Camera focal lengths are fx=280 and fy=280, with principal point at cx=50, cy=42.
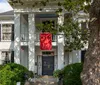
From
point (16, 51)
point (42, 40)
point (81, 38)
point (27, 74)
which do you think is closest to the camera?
point (27, 74)

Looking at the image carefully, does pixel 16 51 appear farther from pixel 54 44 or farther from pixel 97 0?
pixel 97 0

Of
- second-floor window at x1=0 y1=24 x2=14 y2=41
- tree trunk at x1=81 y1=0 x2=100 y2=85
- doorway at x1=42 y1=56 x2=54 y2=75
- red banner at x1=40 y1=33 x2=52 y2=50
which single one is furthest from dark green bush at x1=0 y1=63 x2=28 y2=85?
second-floor window at x1=0 y1=24 x2=14 y2=41

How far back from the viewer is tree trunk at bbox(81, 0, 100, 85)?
316 inches

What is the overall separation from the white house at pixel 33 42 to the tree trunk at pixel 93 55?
1488cm

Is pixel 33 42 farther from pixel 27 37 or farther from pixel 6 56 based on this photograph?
pixel 6 56

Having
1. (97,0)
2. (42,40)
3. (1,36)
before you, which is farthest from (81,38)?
(97,0)

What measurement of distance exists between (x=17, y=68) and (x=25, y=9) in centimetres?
1132

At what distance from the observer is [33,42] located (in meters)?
25.7

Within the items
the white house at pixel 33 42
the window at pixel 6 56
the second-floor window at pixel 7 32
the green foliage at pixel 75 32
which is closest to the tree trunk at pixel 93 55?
the green foliage at pixel 75 32

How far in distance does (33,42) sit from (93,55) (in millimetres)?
17625

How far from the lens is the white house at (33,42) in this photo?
998 inches

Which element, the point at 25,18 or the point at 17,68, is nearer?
the point at 17,68

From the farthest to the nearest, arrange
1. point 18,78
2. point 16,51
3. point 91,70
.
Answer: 1. point 16,51
2. point 18,78
3. point 91,70

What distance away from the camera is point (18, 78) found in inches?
573
